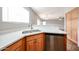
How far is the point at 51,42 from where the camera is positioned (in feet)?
10.1

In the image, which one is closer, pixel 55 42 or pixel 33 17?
pixel 55 42

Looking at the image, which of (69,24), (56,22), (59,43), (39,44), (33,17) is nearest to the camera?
(39,44)

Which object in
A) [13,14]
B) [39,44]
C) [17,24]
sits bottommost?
[39,44]

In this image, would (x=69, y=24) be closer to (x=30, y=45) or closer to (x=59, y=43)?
(x=59, y=43)

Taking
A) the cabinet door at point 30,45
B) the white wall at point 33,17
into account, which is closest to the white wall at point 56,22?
the white wall at point 33,17

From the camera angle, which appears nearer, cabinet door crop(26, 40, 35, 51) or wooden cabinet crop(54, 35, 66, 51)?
cabinet door crop(26, 40, 35, 51)

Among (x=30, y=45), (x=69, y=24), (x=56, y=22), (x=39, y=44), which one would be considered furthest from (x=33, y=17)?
(x=69, y=24)

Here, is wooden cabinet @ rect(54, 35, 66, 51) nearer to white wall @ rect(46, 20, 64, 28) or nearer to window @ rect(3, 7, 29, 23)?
Result: white wall @ rect(46, 20, 64, 28)

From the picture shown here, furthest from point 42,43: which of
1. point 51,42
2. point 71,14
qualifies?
point 71,14

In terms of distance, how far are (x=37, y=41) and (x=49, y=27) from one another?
4.19ft

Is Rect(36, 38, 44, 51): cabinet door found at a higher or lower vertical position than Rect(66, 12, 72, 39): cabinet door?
lower

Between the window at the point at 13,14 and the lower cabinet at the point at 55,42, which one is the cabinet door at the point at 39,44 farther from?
the window at the point at 13,14

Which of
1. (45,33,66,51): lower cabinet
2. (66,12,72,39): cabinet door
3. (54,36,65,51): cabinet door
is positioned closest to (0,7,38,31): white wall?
(45,33,66,51): lower cabinet
